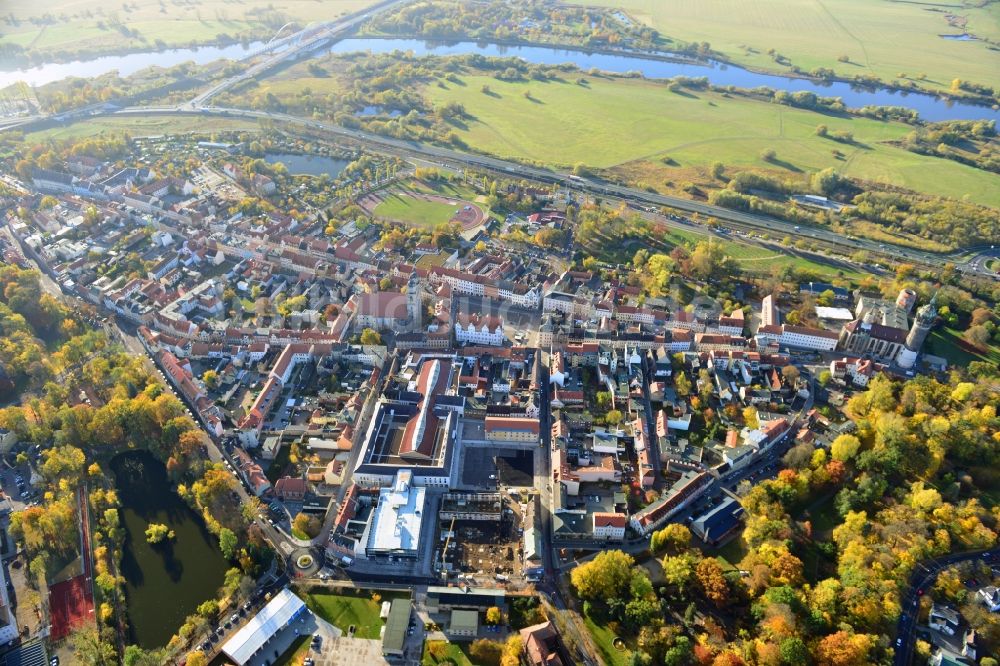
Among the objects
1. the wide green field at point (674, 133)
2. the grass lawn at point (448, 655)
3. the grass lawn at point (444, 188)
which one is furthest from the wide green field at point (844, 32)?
the grass lawn at point (448, 655)

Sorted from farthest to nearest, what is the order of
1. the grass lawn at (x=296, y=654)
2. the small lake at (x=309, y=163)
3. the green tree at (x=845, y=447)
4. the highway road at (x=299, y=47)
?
the highway road at (x=299, y=47), the small lake at (x=309, y=163), the green tree at (x=845, y=447), the grass lawn at (x=296, y=654)

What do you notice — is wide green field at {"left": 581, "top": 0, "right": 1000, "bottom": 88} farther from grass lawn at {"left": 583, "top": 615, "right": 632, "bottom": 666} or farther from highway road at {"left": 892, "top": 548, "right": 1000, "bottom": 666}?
grass lawn at {"left": 583, "top": 615, "right": 632, "bottom": 666}

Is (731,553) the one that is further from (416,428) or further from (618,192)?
(618,192)

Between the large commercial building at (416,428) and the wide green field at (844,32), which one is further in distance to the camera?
the wide green field at (844,32)

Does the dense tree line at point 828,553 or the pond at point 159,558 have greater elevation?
the dense tree line at point 828,553

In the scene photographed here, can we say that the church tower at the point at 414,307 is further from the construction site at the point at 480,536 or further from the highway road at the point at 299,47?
the highway road at the point at 299,47

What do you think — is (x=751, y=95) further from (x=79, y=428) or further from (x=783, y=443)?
(x=79, y=428)

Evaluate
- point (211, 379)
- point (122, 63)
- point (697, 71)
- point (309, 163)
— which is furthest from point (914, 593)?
point (122, 63)
